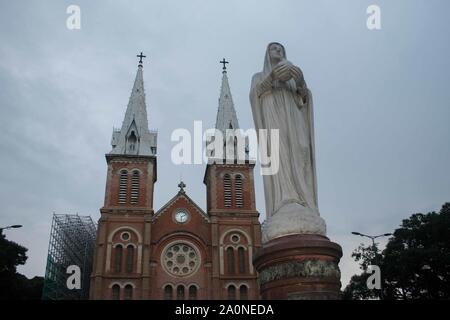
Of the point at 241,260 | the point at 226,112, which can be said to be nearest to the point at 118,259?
the point at 241,260

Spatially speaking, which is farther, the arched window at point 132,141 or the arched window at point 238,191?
the arched window at point 132,141

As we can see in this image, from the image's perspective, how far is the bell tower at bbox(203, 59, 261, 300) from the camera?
3203 centimetres

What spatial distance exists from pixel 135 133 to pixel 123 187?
17.6ft

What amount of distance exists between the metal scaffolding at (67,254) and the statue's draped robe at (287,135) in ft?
104

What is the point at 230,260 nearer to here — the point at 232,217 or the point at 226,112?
the point at 232,217

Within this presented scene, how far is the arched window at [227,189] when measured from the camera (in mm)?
35406

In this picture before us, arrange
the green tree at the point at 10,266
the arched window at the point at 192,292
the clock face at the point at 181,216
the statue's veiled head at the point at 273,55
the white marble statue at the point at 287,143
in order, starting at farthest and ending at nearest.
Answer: the clock face at the point at 181,216 < the arched window at the point at 192,292 < the green tree at the point at 10,266 < the statue's veiled head at the point at 273,55 < the white marble statue at the point at 287,143

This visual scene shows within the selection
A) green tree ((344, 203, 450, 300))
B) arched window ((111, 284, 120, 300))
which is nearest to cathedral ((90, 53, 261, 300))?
arched window ((111, 284, 120, 300))

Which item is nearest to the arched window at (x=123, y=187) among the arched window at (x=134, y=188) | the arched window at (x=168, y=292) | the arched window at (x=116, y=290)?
the arched window at (x=134, y=188)

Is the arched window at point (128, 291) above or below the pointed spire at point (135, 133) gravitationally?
below

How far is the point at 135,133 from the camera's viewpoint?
3791cm

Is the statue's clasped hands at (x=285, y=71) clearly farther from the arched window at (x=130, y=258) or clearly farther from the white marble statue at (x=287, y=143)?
the arched window at (x=130, y=258)
